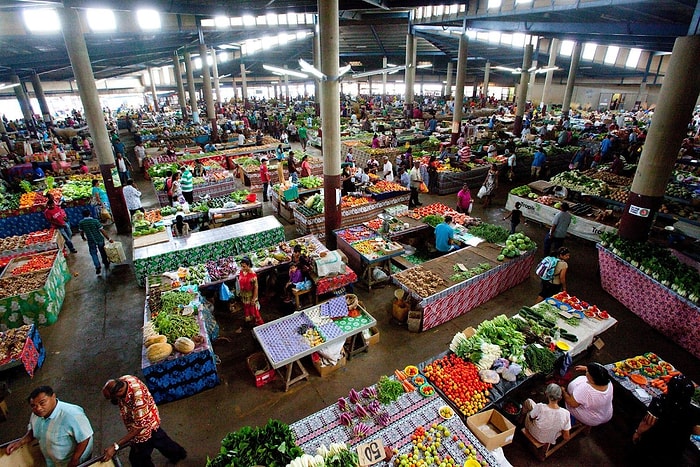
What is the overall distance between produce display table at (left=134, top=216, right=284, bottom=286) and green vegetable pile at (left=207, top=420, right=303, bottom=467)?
540 centimetres

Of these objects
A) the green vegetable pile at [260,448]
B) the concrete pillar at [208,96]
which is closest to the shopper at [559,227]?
the green vegetable pile at [260,448]

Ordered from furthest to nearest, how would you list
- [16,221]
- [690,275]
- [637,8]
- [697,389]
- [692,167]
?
[692,167], [16,221], [637,8], [690,275], [697,389]

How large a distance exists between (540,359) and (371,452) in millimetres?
3011

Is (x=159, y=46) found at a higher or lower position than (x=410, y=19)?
lower

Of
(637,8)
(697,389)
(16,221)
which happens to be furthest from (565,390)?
(16,221)

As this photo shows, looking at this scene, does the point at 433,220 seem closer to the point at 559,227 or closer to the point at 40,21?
the point at 559,227

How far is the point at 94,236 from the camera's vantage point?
30.0ft

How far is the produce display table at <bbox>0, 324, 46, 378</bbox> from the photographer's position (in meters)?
6.20

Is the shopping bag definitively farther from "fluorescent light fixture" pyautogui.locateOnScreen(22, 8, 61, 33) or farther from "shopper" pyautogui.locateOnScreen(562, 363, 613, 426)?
"fluorescent light fixture" pyautogui.locateOnScreen(22, 8, 61, 33)

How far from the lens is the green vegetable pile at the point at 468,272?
25.0 ft

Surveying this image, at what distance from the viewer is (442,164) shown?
623 inches

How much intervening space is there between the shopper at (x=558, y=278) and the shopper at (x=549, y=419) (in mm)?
3121

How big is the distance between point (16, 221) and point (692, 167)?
2492 centimetres

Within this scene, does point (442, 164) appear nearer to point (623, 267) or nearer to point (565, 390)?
point (623, 267)
